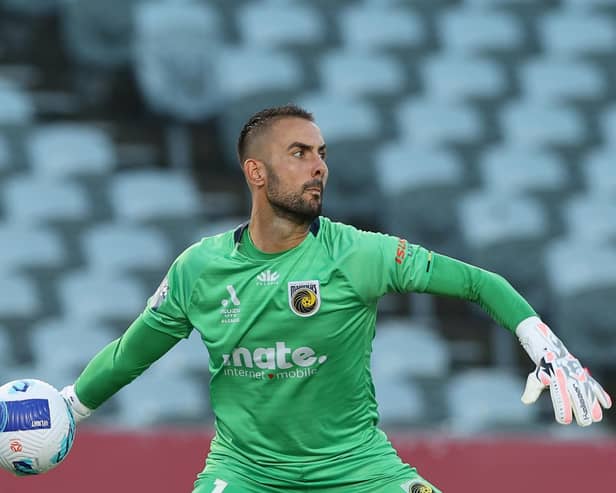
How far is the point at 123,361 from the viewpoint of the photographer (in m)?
4.18

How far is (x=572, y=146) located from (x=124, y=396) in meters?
4.48

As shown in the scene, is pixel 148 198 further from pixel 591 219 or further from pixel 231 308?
pixel 231 308

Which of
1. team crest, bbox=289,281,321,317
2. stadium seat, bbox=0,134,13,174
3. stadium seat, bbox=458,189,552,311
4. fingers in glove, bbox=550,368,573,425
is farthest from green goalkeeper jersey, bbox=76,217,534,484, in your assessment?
stadium seat, bbox=0,134,13,174

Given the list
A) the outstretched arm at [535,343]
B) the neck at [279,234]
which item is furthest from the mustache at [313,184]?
the outstretched arm at [535,343]

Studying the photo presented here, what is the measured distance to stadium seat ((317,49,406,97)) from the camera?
9.99 m

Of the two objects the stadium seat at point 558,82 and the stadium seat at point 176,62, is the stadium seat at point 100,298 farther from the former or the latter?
the stadium seat at point 558,82

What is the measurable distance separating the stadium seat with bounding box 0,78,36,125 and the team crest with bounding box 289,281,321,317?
5.46 meters

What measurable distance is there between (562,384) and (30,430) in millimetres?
1580

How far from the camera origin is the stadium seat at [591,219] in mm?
9305

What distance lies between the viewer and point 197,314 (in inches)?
159

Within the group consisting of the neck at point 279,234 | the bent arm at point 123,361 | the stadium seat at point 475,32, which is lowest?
the bent arm at point 123,361

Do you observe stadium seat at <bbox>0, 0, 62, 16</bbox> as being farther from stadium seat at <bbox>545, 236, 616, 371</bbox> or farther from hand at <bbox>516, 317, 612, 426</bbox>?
hand at <bbox>516, 317, 612, 426</bbox>

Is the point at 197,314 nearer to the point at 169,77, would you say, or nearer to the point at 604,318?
the point at 604,318

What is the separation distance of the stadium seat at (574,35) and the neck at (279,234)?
7.60 meters
